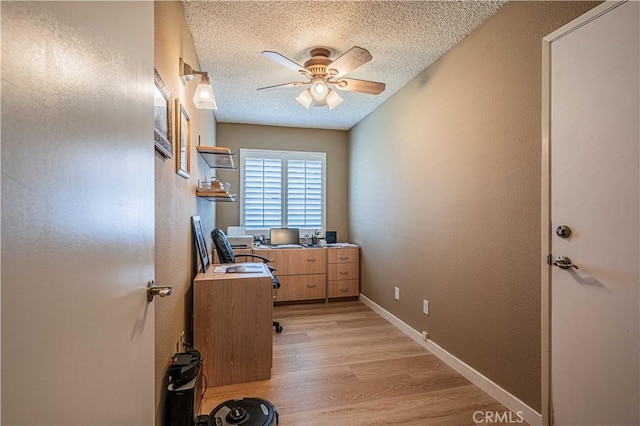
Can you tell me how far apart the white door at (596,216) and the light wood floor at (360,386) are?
23.6 inches

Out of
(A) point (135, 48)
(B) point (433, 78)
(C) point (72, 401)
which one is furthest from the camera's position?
(B) point (433, 78)

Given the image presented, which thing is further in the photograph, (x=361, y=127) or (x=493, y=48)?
(x=361, y=127)

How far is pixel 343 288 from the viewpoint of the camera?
4.29 m

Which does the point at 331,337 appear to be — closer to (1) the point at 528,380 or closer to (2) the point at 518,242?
(1) the point at 528,380

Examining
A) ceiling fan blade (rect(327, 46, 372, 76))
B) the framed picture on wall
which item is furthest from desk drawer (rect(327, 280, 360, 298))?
the framed picture on wall

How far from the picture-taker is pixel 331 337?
302 centimetres

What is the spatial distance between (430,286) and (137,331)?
96.1 inches

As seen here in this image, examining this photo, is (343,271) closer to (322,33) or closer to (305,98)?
(305,98)

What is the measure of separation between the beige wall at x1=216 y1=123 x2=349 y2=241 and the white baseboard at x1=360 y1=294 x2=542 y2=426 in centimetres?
A: 208

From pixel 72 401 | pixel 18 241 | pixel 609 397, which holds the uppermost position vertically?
pixel 18 241

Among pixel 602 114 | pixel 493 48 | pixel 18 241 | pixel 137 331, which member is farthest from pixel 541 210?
pixel 18 241

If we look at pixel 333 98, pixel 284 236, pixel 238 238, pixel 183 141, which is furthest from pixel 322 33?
pixel 284 236

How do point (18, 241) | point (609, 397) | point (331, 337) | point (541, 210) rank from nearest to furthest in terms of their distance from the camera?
point (18, 241) < point (609, 397) < point (541, 210) < point (331, 337)

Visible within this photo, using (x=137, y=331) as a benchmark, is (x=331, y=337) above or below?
below
